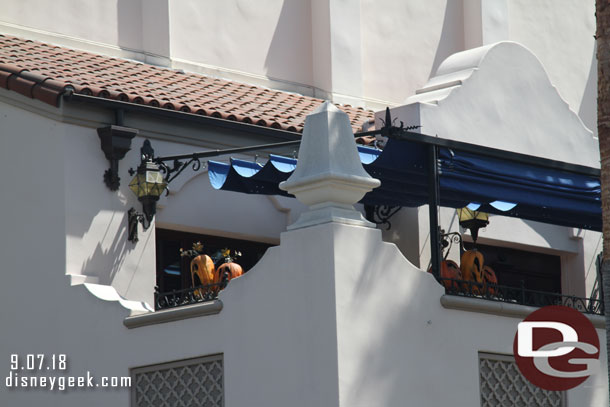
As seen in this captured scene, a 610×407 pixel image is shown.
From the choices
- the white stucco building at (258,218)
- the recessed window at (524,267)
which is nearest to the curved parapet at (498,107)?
the white stucco building at (258,218)

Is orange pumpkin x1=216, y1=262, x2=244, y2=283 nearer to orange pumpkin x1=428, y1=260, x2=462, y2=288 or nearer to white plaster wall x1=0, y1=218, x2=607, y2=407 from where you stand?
white plaster wall x1=0, y1=218, x2=607, y2=407

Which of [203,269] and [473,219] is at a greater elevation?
[473,219]

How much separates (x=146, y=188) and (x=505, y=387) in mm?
4317

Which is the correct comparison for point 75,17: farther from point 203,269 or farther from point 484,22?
point 484,22

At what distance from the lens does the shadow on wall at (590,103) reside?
20.6 metres

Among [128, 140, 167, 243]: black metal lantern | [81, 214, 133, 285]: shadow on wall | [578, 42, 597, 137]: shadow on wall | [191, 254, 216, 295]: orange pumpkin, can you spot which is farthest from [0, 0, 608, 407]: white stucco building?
[578, 42, 597, 137]: shadow on wall

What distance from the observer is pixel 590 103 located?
20844mm

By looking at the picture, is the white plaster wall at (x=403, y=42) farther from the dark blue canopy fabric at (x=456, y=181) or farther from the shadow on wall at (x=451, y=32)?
the dark blue canopy fabric at (x=456, y=181)

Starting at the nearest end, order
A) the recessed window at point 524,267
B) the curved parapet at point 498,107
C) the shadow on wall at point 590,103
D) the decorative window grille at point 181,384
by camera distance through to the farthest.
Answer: the decorative window grille at point 181,384 → the curved parapet at point 498,107 → the recessed window at point 524,267 → the shadow on wall at point 590,103

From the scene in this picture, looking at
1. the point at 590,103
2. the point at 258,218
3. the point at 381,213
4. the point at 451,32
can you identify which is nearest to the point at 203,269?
the point at 258,218

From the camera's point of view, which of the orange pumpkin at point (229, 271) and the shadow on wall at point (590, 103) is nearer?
the orange pumpkin at point (229, 271)

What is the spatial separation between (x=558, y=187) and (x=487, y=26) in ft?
20.5

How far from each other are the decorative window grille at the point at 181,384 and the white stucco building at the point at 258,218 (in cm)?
2

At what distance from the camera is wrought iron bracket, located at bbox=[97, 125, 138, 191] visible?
13.4 metres
